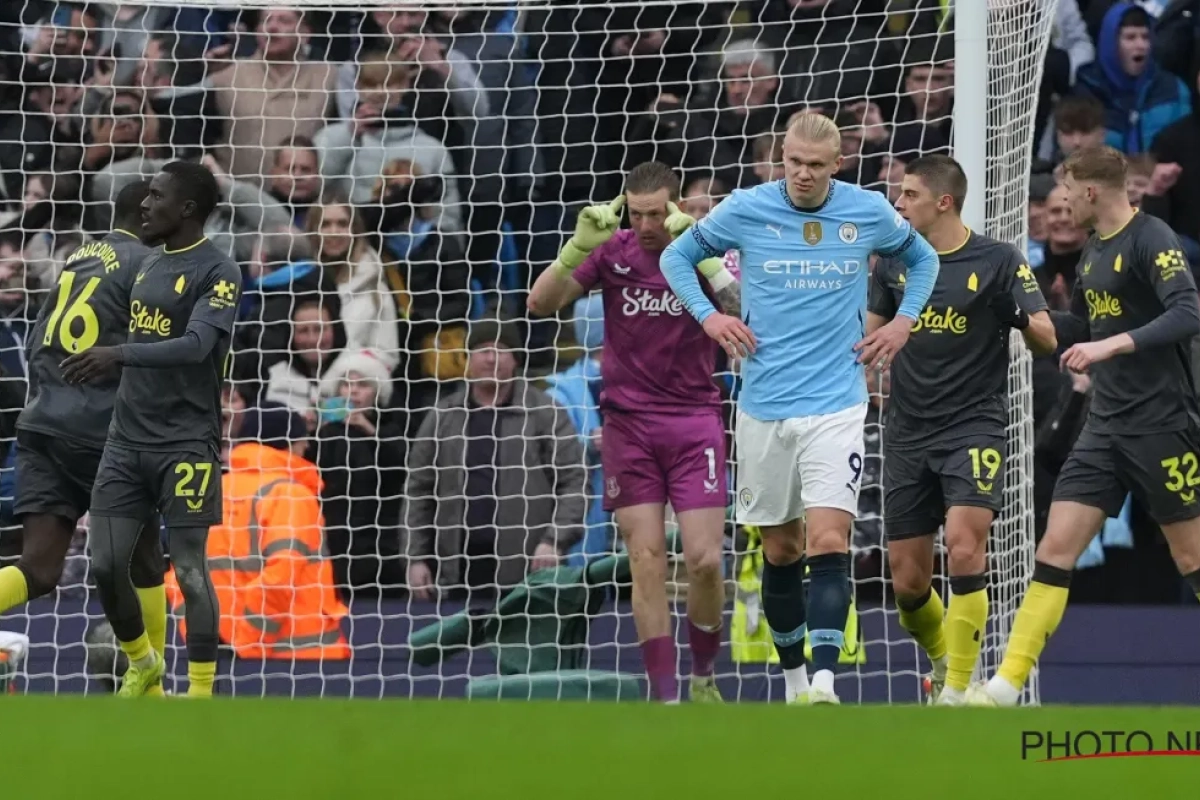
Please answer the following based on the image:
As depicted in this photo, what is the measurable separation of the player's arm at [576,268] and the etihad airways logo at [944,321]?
48.1 inches

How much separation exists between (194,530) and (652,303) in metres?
1.92

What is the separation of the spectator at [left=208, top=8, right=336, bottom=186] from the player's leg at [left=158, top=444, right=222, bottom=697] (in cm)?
324

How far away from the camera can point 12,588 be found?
757 centimetres

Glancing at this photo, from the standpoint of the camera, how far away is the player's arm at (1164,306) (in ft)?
22.3

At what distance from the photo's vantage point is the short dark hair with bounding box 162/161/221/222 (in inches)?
293

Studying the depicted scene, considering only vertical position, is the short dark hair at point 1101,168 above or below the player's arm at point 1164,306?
above

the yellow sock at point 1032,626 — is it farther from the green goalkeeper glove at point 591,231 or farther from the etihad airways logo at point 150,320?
the etihad airways logo at point 150,320

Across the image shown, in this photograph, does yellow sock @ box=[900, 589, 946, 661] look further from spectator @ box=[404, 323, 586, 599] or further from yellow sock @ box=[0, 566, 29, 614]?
yellow sock @ box=[0, 566, 29, 614]

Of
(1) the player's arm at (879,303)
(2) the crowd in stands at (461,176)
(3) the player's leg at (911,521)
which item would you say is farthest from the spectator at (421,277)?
(3) the player's leg at (911,521)

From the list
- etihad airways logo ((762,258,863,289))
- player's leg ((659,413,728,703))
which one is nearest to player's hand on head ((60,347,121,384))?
player's leg ((659,413,728,703))

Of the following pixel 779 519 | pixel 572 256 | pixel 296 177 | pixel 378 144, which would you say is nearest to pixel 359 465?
pixel 296 177

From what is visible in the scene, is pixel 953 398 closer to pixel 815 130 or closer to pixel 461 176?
pixel 815 130

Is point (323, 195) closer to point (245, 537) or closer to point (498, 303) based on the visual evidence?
point (498, 303)

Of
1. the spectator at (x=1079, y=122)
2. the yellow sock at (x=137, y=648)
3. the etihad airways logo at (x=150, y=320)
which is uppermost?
the spectator at (x=1079, y=122)
